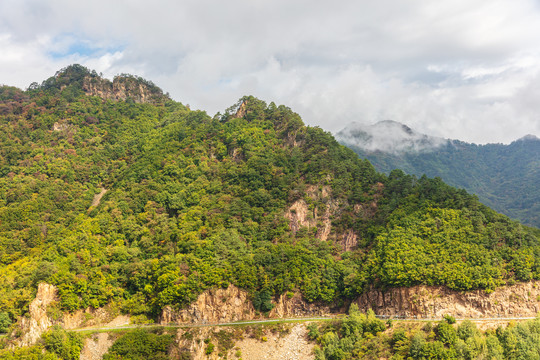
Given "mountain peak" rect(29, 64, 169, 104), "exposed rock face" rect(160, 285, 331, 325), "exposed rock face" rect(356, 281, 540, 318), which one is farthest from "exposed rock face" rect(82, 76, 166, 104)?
"exposed rock face" rect(356, 281, 540, 318)

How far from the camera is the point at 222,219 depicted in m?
81.4

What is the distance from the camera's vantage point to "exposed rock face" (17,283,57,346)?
190ft

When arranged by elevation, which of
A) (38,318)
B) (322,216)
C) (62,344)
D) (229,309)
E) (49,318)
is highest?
(322,216)

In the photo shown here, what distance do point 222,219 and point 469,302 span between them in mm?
47240

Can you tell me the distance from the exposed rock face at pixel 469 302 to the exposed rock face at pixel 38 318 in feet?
182

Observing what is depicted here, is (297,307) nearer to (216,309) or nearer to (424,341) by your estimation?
(216,309)

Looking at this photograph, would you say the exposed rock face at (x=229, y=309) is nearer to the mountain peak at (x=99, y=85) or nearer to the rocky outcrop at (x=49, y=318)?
the rocky outcrop at (x=49, y=318)

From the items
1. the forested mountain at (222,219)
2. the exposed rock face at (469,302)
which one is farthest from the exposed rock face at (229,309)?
the exposed rock face at (469,302)

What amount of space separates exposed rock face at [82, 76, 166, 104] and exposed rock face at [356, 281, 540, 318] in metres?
127

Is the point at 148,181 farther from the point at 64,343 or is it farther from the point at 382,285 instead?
the point at 382,285

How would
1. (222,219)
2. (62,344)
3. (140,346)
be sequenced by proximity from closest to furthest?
(62,344) < (140,346) < (222,219)

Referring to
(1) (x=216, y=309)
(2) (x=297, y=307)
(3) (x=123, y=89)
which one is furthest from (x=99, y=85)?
(2) (x=297, y=307)

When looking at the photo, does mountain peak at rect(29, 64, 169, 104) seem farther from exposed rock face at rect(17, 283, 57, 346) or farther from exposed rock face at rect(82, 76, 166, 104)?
exposed rock face at rect(17, 283, 57, 346)

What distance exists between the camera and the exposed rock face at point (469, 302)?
5928 cm
